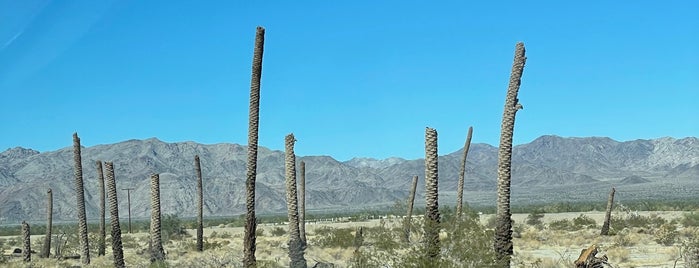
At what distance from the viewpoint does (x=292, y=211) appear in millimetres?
27688

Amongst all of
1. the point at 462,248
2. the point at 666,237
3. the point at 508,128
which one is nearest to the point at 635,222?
the point at 666,237

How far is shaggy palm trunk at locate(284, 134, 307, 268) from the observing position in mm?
26625

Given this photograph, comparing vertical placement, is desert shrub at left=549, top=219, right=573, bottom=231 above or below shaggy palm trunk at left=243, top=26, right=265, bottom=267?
below

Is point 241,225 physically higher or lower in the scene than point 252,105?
lower

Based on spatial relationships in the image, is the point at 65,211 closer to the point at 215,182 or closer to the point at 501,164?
the point at 215,182

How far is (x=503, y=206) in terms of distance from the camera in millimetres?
20141

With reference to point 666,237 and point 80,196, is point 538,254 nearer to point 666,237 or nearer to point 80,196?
point 666,237

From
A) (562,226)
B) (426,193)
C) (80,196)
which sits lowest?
(562,226)

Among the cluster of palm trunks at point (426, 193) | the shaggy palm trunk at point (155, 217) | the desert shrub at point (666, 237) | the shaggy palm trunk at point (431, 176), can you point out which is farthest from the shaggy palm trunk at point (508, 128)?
the desert shrub at point (666, 237)

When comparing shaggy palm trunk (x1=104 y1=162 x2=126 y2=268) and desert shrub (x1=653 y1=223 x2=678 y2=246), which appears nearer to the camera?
shaggy palm trunk (x1=104 y1=162 x2=126 y2=268)

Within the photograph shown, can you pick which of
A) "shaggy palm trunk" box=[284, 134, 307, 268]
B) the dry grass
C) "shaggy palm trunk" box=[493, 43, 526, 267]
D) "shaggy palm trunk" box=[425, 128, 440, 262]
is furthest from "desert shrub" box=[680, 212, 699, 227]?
"shaggy palm trunk" box=[425, 128, 440, 262]

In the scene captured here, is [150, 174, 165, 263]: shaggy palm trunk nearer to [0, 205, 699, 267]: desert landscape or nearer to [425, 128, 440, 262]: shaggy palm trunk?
[0, 205, 699, 267]: desert landscape

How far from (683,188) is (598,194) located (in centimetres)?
1692

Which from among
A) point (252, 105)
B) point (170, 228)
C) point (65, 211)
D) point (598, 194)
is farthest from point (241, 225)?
point (598, 194)
